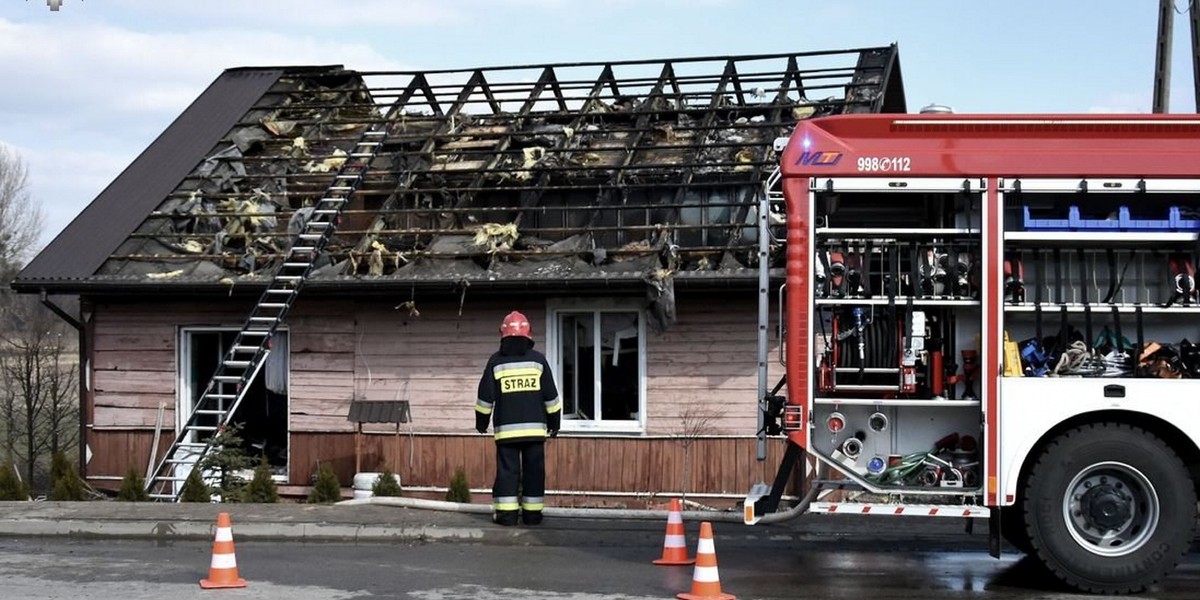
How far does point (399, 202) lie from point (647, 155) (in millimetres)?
2869

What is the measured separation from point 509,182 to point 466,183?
59 centimetres

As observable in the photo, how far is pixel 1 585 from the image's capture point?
361 inches

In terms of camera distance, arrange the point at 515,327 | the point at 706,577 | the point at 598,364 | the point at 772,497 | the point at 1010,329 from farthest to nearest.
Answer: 1. the point at 598,364
2. the point at 515,327
3. the point at 772,497
4. the point at 1010,329
5. the point at 706,577

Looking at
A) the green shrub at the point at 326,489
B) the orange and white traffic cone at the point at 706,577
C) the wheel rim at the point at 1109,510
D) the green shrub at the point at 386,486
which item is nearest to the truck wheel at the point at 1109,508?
the wheel rim at the point at 1109,510

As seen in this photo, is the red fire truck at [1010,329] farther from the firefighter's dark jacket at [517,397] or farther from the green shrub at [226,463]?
the green shrub at [226,463]

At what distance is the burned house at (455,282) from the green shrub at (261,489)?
4.20ft

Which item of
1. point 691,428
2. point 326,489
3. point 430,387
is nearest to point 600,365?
point 691,428

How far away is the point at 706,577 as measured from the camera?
327 inches

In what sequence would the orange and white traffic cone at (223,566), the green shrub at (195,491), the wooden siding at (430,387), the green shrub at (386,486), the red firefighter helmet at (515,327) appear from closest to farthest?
the orange and white traffic cone at (223,566)
the red firefighter helmet at (515,327)
the green shrub at (195,491)
the green shrub at (386,486)
the wooden siding at (430,387)

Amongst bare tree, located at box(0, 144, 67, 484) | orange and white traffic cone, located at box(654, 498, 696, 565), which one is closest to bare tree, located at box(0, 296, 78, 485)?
bare tree, located at box(0, 144, 67, 484)

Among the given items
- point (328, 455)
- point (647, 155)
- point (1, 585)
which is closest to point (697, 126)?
point (647, 155)

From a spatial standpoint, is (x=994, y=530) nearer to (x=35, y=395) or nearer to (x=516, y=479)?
(x=516, y=479)

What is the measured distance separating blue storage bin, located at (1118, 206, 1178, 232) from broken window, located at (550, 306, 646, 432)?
6.56m

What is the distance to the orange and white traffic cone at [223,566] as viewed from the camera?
896 centimetres
